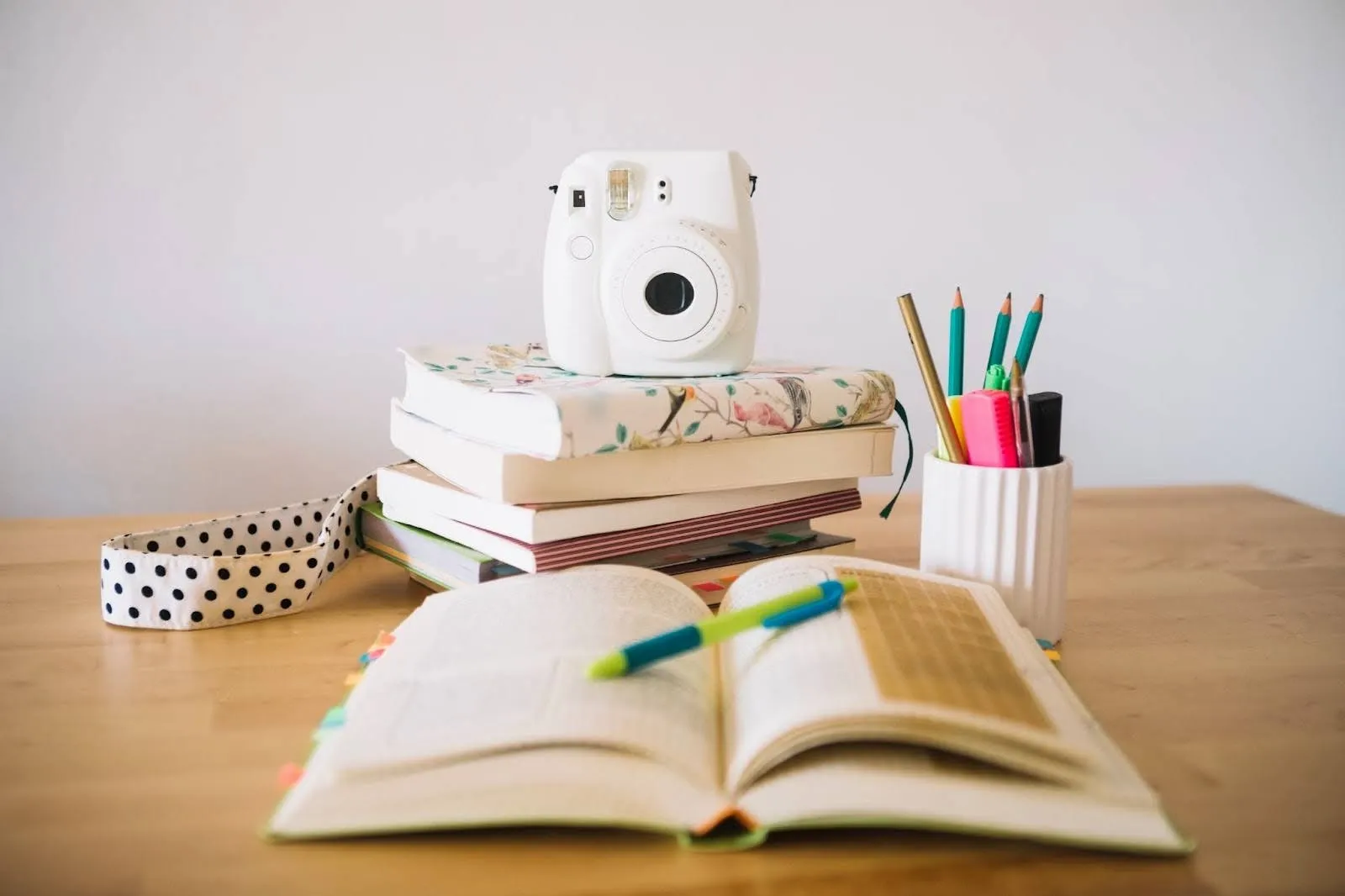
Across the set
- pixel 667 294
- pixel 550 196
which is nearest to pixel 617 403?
pixel 667 294

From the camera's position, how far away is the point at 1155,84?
163 centimetres

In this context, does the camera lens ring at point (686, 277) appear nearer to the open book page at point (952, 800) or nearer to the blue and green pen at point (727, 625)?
the blue and green pen at point (727, 625)

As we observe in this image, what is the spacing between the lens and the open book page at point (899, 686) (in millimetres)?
490

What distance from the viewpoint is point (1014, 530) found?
72 centimetres

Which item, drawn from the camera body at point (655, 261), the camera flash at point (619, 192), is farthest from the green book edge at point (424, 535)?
the camera flash at point (619, 192)

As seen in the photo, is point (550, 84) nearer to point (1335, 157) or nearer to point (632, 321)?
point (632, 321)

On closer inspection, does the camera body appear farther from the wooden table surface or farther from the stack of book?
the wooden table surface

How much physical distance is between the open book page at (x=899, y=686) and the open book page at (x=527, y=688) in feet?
0.09

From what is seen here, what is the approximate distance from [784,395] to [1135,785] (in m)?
0.39

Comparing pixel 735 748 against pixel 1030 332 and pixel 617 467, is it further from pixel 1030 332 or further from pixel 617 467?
pixel 1030 332

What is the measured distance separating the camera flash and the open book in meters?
0.40

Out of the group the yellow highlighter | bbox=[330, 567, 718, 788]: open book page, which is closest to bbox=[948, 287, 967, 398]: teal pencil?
the yellow highlighter

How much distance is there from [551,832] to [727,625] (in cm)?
15

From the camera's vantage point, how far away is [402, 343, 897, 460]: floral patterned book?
0.73 metres
